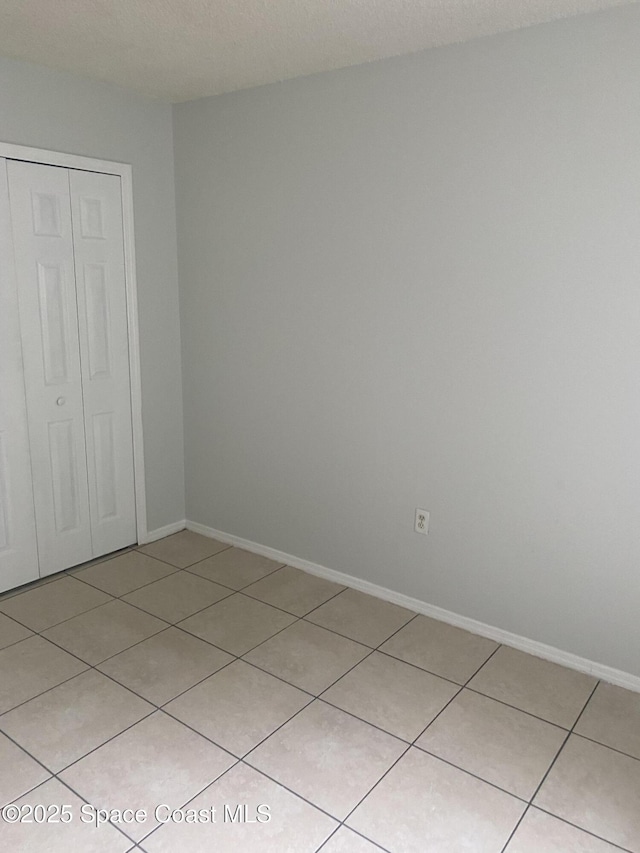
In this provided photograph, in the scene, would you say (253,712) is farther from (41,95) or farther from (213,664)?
(41,95)

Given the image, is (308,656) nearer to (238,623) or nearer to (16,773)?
(238,623)

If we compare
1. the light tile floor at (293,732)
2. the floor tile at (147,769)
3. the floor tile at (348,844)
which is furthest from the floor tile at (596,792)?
the floor tile at (147,769)

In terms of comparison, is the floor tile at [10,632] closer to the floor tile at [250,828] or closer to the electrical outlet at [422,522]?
the floor tile at [250,828]

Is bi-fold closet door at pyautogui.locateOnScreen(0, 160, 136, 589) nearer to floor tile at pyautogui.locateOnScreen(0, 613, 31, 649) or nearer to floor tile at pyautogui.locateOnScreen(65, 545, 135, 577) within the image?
floor tile at pyautogui.locateOnScreen(65, 545, 135, 577)

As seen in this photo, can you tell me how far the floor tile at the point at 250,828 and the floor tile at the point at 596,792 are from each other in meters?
0.67

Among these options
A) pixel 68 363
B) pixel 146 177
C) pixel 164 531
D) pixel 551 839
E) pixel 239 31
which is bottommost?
pixel 551 839

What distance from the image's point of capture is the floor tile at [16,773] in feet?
6.38

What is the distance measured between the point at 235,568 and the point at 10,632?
1078 mm

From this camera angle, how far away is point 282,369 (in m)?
3.31

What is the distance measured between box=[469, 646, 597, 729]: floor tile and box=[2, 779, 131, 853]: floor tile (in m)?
1.32

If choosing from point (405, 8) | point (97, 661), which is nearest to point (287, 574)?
point (97, 661)

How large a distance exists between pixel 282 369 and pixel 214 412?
562 millimetres

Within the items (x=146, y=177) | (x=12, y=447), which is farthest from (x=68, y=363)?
(x=146, y=177)

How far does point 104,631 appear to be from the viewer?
9.25 feet
